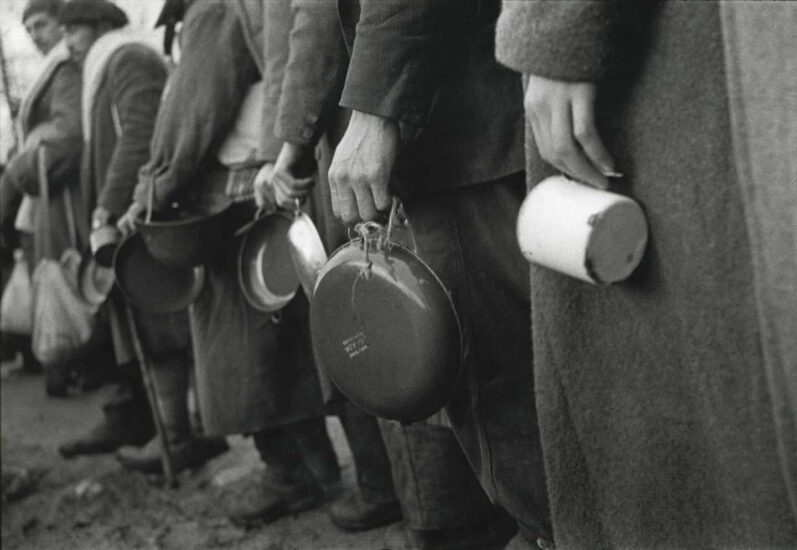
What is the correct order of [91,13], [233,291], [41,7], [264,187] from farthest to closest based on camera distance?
[41,7] → [91,13] → [233,291] → [264,187]

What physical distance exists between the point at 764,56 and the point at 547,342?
41 cm

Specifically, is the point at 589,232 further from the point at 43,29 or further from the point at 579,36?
the point at 43,29

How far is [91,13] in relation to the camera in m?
3.67

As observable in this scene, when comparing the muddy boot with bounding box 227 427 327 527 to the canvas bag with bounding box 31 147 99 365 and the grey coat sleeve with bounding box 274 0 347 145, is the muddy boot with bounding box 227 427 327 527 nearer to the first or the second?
the canvas bag with bounding box 31 147 99 365

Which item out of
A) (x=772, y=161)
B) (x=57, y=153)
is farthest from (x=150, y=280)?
(x=772, y=161)

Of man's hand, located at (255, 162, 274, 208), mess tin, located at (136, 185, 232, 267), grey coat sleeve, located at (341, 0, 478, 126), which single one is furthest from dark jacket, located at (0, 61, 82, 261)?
grey coat sleeve, located at (341, 0, 478, 126)

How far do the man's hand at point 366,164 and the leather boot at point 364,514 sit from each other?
4.82 ft

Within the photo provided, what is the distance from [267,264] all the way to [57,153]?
1.84 meters

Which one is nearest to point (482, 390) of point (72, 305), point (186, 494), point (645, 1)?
point (645, 1)

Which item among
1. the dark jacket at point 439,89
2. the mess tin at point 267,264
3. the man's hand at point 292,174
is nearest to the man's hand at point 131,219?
the mess tin at point 267,264

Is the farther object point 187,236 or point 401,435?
point 187,236

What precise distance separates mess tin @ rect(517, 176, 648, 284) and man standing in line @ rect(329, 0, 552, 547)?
294mm

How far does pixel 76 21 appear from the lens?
3.70m

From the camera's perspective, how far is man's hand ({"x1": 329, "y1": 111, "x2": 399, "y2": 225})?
48.9 inches
